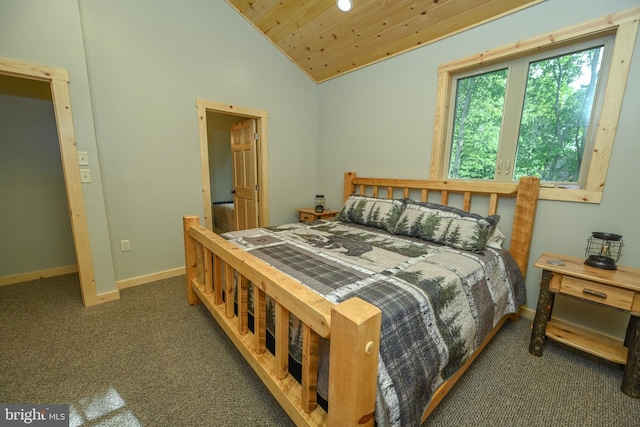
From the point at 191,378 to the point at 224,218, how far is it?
11.6ft

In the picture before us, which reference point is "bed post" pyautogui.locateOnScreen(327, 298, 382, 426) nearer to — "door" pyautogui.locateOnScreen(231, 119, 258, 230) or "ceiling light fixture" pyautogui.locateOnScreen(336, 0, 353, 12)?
"ceiling light fixture" pyautogui.locateOnScreen(336, 0, 353, 12)

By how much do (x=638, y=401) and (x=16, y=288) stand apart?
195 inches

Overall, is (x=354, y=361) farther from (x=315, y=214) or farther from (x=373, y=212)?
(x=315, y=214)

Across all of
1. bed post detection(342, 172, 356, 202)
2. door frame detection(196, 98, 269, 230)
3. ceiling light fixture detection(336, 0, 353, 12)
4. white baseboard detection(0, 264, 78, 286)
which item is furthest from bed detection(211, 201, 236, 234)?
ceiling light fixture detection(336, 0, 353, 12)

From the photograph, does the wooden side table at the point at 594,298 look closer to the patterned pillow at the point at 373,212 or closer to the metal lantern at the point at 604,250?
the metal lantern at the point at 604,250

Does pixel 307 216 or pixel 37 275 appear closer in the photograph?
pixel 37 275

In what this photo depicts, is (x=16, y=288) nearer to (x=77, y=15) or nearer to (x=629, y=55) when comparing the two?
(x=77, y=15)

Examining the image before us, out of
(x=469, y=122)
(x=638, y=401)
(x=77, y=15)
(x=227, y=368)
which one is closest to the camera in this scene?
(x=638, y=401)

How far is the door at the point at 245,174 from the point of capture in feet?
11.6

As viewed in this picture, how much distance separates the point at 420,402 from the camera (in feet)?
3.33

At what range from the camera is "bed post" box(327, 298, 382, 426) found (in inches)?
27.5

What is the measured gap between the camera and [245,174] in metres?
3.80

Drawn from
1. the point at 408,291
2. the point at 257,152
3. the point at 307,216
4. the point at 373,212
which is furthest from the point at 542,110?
the point at 257,152

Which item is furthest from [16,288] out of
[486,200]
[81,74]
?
[486,200]
